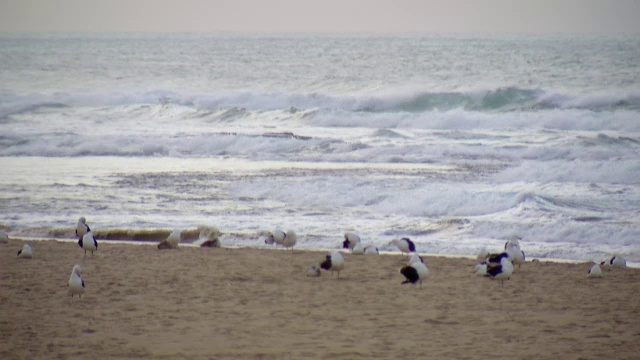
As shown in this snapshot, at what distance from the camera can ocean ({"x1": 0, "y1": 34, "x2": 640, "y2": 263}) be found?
1338 centimetres

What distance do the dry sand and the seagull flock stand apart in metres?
0.11

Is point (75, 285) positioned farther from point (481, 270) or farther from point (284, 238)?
point (481, 270)

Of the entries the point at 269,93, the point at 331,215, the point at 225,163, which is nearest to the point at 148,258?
the point at 331,215

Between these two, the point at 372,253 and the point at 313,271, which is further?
the point at 372,253

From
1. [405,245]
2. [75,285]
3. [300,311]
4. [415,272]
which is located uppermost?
[405,245]

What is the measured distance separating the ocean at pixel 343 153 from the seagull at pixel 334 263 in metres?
2.36

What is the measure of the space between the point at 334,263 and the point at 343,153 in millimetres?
13867

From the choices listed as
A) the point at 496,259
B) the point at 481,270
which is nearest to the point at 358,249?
the point at 481,270

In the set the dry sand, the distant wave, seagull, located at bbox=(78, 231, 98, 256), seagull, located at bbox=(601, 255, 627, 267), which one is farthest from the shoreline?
the distant wave

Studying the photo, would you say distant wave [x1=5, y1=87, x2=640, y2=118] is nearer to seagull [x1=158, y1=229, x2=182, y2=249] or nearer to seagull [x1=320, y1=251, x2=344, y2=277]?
seagull [x1=158, y1=229, x2=182, y2=249]

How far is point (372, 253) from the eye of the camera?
36.4ft

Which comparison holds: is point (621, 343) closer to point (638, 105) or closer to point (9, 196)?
point (9, 196)

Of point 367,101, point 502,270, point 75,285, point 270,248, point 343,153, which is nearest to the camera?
point 75,285

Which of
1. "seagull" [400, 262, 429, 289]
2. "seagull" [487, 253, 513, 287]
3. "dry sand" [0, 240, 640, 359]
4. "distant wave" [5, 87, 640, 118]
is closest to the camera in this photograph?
"dry sand" [0, 240, 640, 359]
